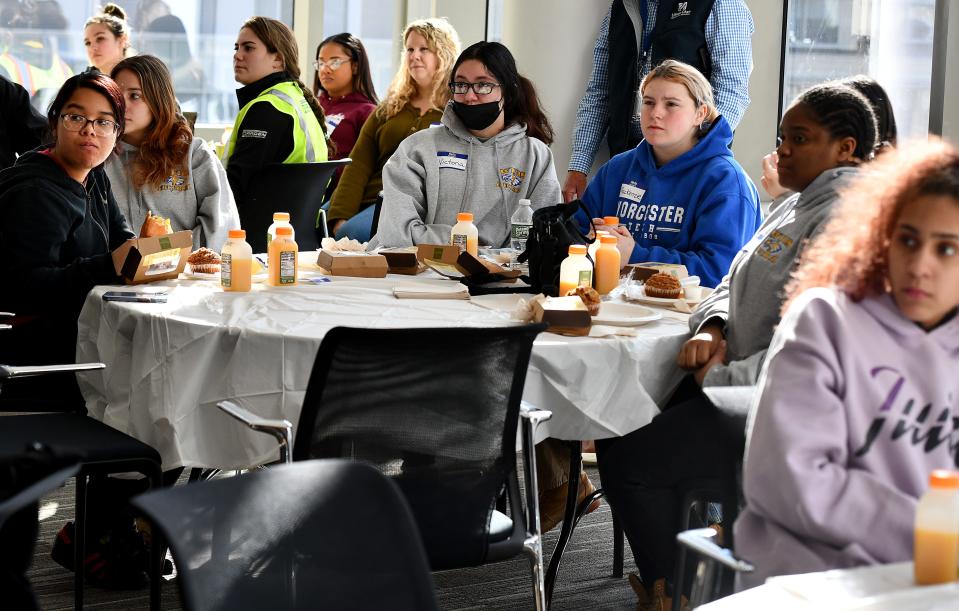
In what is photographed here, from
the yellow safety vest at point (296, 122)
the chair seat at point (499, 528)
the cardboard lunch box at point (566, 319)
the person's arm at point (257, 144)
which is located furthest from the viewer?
the yellow safety vest at point (296, 122)

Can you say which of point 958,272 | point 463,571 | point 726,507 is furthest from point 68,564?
point 958,272

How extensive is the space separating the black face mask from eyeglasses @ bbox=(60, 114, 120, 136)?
3.96 feet

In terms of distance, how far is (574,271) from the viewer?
273 centimetres

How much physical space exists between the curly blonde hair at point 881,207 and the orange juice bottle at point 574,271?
112 cm

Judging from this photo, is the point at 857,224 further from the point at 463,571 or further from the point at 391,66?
the point at 391,66

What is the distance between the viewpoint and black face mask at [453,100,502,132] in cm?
375

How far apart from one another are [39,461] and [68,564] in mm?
1903

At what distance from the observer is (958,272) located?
1.50 metres

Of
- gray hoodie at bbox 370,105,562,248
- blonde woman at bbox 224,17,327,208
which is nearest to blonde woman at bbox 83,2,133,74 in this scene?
blonde woman at bbox 224,17,327,208

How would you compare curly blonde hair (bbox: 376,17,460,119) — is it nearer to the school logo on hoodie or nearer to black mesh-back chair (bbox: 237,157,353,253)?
black mesh-back chair (bbox: 237,157,353,253)

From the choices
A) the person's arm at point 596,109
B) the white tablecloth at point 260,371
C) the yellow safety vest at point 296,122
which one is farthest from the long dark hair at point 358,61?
the white tablecloth at point 260,371

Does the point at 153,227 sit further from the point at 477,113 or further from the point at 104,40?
the point at 104,40

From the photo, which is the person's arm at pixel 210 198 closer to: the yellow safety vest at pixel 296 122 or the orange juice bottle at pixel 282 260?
the yellow safety vest at pixel 296 122

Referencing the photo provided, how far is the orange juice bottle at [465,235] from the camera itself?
3.30 m
